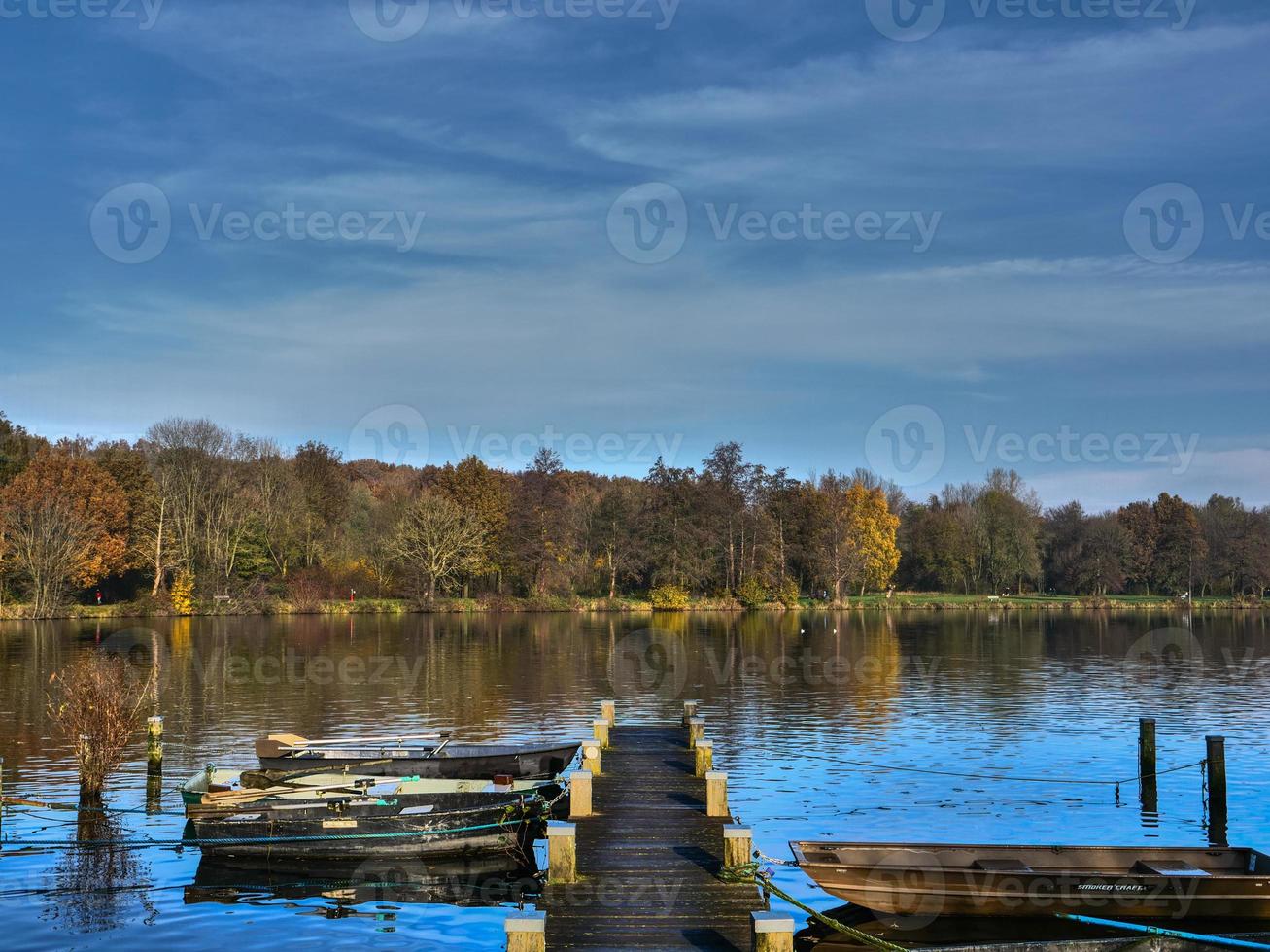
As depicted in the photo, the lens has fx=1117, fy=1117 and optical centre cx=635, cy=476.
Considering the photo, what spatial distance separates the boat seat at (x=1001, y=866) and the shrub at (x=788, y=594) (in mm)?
104261

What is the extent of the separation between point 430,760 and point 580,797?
21.3ft

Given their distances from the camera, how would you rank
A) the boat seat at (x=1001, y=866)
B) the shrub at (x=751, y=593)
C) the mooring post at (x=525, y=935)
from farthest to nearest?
1. the shrub at (x=751, y=593)
2. the boat seat at (x=1001, y=866)
3. the mooring post at (x=525, y=935)

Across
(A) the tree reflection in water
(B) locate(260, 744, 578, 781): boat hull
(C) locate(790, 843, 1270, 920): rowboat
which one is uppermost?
(B) locate(260, 744, 578, 781): boat hull

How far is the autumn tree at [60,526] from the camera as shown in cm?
8944

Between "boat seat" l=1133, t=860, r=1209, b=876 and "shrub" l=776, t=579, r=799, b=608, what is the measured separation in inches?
4094

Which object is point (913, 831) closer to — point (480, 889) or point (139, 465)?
point (480, 889)

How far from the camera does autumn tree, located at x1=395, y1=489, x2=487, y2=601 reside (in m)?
109

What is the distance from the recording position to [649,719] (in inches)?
1523

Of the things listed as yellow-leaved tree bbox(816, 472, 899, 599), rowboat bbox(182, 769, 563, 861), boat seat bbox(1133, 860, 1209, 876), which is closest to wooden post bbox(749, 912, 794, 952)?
boat seat bbox(1133, 860, 1209, 876)

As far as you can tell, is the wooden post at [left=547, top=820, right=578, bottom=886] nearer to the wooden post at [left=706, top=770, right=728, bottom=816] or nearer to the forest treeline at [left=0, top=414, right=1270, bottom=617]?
the wooden post at [left=706, top=770, right=728, bottom=816]

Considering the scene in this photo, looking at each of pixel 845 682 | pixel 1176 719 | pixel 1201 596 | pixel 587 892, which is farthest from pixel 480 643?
pixel 1201 596

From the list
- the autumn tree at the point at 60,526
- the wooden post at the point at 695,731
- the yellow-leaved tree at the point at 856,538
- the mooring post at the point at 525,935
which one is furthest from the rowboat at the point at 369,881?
the yellow-leaved tree at the point at 856,538

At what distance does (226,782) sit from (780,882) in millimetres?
11348

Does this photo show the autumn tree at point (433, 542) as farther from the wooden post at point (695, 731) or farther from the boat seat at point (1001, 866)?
the boat seat at point (1001, 866)
